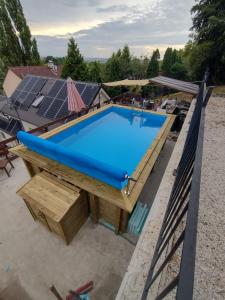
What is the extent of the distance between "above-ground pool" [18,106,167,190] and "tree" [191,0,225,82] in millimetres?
7042

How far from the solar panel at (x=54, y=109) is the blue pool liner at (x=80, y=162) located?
16.4 ft

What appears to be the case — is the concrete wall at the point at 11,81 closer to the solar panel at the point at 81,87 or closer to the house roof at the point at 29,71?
the house roof at the point at 29,71

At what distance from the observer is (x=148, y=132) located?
6.62 metres

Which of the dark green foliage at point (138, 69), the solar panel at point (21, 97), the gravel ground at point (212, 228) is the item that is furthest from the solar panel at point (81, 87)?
the dark green foliage at point (138, 69)

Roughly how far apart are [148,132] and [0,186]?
19.4ft

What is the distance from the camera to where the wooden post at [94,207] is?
3.40 m

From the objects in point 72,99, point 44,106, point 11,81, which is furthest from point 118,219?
point 11,81

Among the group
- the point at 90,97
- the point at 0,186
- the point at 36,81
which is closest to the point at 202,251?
the point at 0,186

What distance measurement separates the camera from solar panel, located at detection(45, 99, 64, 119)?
854 cm

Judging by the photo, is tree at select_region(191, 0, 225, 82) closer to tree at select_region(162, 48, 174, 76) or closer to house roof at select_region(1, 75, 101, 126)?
house roof at select_region(1, 75, 101, 126)

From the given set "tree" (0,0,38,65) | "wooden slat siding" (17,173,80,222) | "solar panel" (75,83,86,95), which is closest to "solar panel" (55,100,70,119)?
"solar panel" (75,83,86,95)

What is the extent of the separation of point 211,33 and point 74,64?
12.2 meters

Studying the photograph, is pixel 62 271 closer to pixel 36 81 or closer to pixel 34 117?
pixel 34 117

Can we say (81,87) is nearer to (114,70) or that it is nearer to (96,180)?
(96,180)
